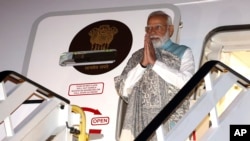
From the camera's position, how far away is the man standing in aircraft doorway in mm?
3967

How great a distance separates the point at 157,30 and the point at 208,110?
1123mm

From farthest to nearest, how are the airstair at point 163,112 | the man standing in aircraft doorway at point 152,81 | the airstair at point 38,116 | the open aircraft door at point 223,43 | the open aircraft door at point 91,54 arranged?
the open aircraft door at point 91,54 < the open aircraft door at point 223,43 < the man standing in aircraft doorway at point 152,81 < the airstair at point 38,116 < the airstair at point 163,112

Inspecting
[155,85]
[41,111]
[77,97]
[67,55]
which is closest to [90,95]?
[77,97]

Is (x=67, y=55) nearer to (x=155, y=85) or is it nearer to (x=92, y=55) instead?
(x=92, y=55)

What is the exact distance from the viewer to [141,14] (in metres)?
4.80

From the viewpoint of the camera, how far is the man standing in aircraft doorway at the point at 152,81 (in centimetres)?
397

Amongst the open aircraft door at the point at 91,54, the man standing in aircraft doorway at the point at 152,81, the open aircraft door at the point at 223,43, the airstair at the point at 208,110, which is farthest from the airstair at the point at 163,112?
the open aircraft door at the point at 223,43

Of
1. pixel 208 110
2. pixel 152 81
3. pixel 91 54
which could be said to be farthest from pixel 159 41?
pixel 208 110

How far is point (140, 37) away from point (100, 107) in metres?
0.59

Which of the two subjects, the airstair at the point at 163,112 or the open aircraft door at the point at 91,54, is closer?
the airstair at the point at 163,112

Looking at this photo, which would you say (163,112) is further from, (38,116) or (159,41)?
(159,41)

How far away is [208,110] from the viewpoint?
10.8 ft

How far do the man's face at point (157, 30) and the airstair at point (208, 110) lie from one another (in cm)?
75

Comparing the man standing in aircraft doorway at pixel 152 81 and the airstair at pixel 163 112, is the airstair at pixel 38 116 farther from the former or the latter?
the man standing in aircraft doorway at pixel 152 81
